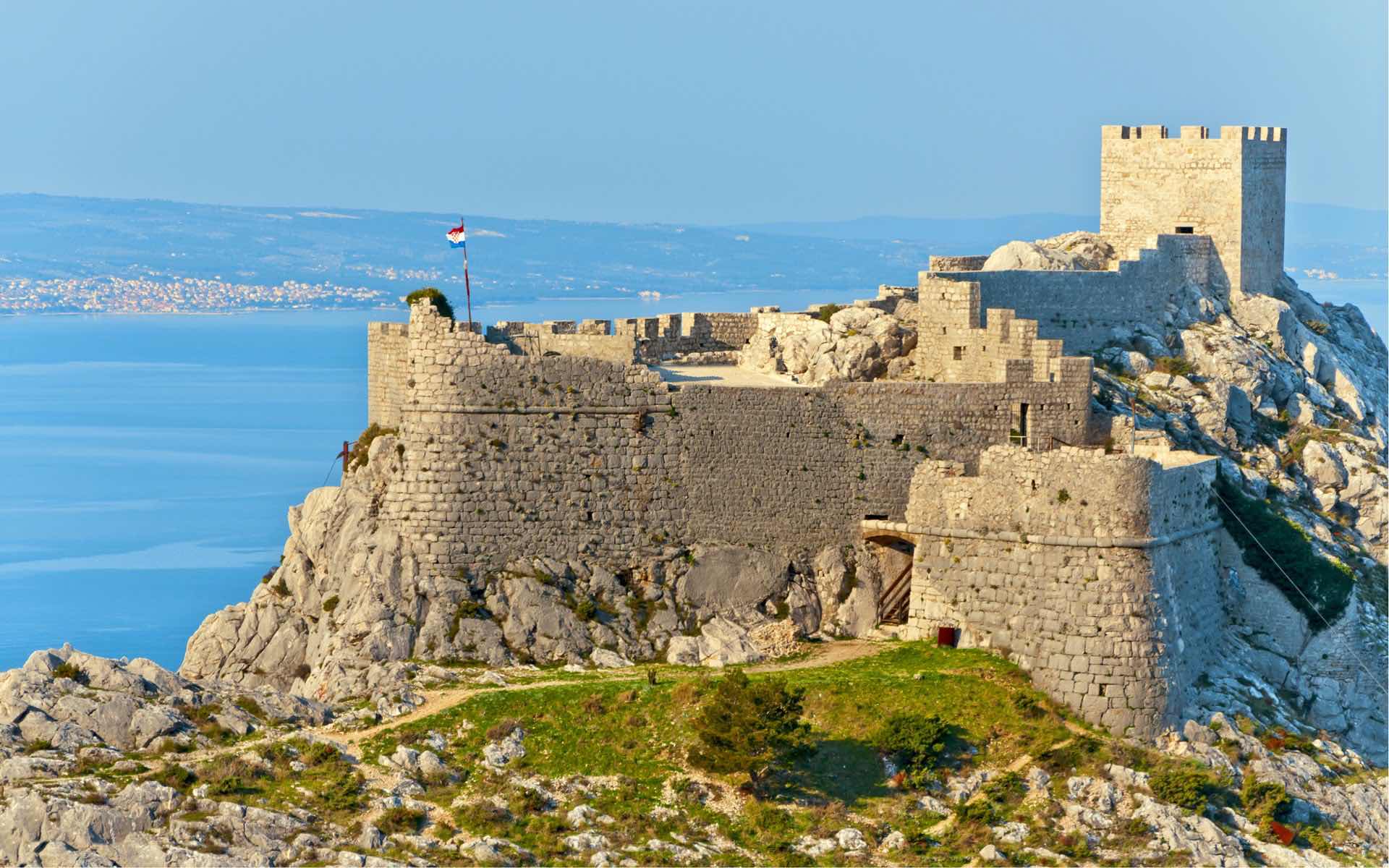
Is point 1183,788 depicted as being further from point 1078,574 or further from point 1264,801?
point 1078,574

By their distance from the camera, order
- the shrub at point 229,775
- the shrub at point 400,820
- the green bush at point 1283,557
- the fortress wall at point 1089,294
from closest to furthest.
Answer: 1. the shrub at point 400,820
2. the shrub at point 229,775
3. the green bush at point 1283,557
4. the fortress wall at point 1089,294

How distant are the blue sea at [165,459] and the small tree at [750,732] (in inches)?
1340

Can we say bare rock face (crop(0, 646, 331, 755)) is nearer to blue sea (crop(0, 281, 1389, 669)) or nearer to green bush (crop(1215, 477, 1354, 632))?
green bush (crop(1215, 477, 1354, 632))

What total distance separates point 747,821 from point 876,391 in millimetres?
10765

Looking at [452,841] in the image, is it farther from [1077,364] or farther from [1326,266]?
[1326,266]

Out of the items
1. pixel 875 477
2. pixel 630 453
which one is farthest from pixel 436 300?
pixel 875 477

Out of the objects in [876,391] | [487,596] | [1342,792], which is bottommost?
[1342,792]

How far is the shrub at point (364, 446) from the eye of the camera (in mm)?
50844

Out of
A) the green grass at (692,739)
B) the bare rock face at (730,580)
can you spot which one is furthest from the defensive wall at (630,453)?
the green grass at (692,739)

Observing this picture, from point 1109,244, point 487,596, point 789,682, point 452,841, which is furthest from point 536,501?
point 1109,244

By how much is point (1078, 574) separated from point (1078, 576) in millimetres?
50

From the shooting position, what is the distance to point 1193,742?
146ft

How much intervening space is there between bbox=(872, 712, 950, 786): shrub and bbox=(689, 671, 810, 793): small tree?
1447mm

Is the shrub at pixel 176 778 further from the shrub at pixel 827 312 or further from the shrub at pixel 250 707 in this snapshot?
the shrub at pixel 827 312
